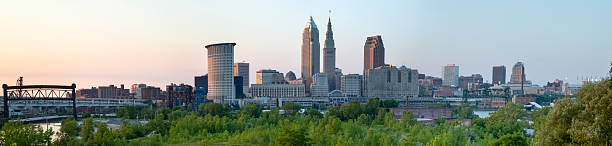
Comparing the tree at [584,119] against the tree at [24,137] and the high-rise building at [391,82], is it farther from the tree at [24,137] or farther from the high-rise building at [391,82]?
the high-rise building at [391,82]

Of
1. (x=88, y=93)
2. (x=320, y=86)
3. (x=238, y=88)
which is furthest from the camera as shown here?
(x=320, y=86)

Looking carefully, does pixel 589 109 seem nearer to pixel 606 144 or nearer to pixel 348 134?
pixel 606 144

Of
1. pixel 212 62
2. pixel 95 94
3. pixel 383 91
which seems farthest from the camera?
pixel 383 91

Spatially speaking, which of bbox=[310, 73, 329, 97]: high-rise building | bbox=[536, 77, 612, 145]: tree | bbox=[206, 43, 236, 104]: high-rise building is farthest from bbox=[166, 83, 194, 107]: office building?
bbox=[536, 77, 612, 145]: tree

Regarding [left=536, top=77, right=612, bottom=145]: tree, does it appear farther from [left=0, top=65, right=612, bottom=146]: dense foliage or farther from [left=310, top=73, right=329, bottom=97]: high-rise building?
[left=310, top=73, right=329, bottom=97]: high-rise building

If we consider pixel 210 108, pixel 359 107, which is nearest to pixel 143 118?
pixel 210 108

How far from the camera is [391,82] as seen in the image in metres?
188

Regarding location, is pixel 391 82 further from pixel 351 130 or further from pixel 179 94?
pixel 351 130

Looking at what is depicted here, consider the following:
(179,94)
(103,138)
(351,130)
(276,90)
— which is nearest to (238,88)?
(276,90)

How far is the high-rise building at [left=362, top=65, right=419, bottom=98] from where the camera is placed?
187 metres

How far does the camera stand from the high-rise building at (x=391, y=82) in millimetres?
186875

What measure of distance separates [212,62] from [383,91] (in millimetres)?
75448

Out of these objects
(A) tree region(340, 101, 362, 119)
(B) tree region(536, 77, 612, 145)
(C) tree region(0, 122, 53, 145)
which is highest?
(B) tree region(536, 77, 612, 145)

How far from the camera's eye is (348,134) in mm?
45000
